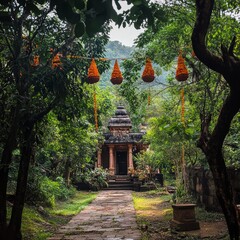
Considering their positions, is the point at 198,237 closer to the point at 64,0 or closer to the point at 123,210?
the point at 123,210

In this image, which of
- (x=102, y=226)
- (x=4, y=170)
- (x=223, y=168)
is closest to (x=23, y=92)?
(x=4, y=170)

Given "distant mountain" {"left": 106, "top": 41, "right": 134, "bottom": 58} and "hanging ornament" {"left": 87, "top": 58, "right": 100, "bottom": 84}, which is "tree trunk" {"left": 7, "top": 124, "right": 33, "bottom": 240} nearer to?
"hanging ornament" {"left": 87, "top": 58, "right": 100, "bottom": 84}

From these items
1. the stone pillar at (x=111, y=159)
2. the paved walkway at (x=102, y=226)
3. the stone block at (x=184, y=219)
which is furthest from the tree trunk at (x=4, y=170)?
the stone pillar at (x=111, y=159)

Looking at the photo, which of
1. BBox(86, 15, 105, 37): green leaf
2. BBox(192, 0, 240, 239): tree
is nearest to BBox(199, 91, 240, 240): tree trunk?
BBox(192, 0, 240, 239): tree

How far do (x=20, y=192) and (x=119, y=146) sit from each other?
836 inches

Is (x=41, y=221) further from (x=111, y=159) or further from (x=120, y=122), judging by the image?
(x=120, y=122)

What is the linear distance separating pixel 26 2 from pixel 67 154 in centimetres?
1432

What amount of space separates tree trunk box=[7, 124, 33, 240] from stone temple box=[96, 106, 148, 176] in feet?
64.0

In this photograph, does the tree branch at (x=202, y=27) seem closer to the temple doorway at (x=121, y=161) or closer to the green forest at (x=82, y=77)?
the green forest at (x=82, y=77)

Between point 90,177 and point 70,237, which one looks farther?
point 90,177

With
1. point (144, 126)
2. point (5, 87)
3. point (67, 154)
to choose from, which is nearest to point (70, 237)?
point (5, 87)

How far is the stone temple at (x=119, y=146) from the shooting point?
2606cm

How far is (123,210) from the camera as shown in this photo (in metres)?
11.5

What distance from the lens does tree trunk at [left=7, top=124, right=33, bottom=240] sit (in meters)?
5.63
